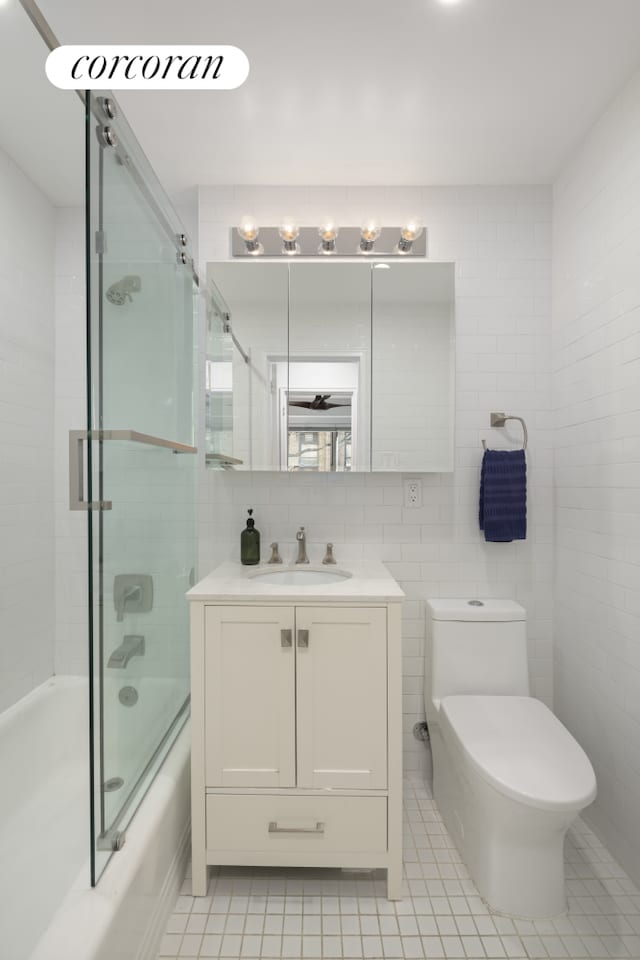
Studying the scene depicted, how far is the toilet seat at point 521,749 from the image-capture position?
4.73ft

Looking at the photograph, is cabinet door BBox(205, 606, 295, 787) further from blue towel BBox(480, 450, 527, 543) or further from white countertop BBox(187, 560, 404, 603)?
blue towel BBox(480, 450, 527, 543)

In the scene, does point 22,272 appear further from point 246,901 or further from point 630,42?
point 246,901

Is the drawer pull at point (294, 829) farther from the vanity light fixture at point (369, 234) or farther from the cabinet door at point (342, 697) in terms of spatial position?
the vanity light fixture at point (369, 234)

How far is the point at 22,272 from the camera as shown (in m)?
1.80

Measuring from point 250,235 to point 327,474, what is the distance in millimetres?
1022

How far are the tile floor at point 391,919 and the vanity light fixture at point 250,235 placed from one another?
2265mm

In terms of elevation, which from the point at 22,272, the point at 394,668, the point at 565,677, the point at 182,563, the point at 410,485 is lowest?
the point at 565,677

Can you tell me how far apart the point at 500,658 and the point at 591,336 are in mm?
1255

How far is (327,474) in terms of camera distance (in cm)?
230

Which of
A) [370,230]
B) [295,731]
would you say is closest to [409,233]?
[370,230]

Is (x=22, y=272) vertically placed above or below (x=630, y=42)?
below

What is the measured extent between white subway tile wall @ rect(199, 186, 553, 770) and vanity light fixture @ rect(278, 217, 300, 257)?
12 centimetres

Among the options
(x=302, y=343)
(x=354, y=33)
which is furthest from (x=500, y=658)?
(x=354, y=33)
